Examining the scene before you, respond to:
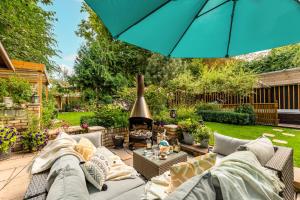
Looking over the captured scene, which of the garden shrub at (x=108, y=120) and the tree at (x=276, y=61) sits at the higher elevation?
the tree at (x=276, y=61)

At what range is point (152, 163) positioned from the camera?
99.8 inches

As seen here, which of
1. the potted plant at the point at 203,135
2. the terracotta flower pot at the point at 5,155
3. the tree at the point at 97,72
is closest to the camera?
the terracotta flower pot at the point at 5,155

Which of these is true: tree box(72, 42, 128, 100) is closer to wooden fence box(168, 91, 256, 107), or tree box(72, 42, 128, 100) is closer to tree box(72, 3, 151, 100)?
tree box(72, 3, 151, 100)

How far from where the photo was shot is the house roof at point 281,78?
7374 mm

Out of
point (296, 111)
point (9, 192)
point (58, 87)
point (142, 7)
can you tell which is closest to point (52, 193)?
point (142, 7)

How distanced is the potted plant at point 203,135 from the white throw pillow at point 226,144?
70 centimetres

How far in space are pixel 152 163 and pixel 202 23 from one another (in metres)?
2.19

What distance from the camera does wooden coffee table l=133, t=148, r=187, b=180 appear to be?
2462 millimetres

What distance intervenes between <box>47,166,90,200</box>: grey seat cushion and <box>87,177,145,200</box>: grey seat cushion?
488 millimetres

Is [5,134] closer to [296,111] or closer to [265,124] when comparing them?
[265,124]

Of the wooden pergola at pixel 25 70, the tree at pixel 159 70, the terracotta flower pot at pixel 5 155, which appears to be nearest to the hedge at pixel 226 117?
the tree at pixel 159 70

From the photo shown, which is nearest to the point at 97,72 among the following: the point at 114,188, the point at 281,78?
the point at 114,188

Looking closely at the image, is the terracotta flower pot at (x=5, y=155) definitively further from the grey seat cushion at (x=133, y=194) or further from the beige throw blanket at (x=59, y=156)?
the grey seat cushion at (x=133, y=194)

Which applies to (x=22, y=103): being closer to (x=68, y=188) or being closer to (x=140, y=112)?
(x=140, y=112)
